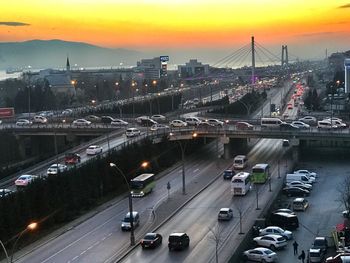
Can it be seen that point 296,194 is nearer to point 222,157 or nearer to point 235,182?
point 235,182

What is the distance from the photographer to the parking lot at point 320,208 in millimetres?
22011

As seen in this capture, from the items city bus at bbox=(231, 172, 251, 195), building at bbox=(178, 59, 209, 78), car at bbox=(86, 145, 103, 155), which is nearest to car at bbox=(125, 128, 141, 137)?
car at bbox=(86, 145, 103, 155)

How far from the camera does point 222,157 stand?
4091 centimetres

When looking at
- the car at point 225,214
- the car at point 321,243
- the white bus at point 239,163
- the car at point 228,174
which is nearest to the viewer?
A: the car at point 321,243

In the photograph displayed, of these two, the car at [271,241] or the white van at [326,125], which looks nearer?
the car at [271,241]

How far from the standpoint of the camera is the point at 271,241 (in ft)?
70.1

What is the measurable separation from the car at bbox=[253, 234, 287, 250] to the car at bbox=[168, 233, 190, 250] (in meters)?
2.74

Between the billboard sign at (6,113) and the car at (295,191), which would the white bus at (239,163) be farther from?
the billboard sign at (6,113)

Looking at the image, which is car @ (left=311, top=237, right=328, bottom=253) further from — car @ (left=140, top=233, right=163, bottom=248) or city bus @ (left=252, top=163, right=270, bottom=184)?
city bus @ (left=252, top=163, right=270, bottom=184)

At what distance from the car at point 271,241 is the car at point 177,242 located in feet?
9.00

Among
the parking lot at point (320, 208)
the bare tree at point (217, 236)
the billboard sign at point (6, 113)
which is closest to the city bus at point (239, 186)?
the parking lot at point (320, 208)

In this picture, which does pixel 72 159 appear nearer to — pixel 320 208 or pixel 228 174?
pixel 228 174

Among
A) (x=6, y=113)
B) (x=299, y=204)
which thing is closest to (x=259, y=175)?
(x=299, y=204)

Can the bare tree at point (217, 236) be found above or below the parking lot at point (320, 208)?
above
